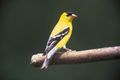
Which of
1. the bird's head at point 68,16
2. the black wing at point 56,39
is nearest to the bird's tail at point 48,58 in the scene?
the black wing at point 56,39

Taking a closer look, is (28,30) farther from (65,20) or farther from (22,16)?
(65,20)

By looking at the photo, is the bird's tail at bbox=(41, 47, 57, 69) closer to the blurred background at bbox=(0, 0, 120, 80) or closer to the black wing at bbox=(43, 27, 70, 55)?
the black wing at bbox=(43, 27, 70, 55)

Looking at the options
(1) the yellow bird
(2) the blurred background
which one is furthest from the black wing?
(2) the blurred background

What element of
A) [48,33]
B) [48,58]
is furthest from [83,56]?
[48,33]

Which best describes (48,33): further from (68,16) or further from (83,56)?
(83,56)

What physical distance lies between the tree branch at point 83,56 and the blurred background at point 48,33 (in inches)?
7.1

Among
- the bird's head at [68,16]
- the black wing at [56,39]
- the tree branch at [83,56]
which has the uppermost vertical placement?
the bird's head at [68,16]

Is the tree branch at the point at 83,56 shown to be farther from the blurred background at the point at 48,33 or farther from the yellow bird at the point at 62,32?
the blurred background at the point at 48,33

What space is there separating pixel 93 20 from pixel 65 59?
0.29 m

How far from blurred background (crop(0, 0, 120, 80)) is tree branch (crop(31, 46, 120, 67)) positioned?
0.59ft

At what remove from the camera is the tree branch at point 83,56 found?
1.41m
